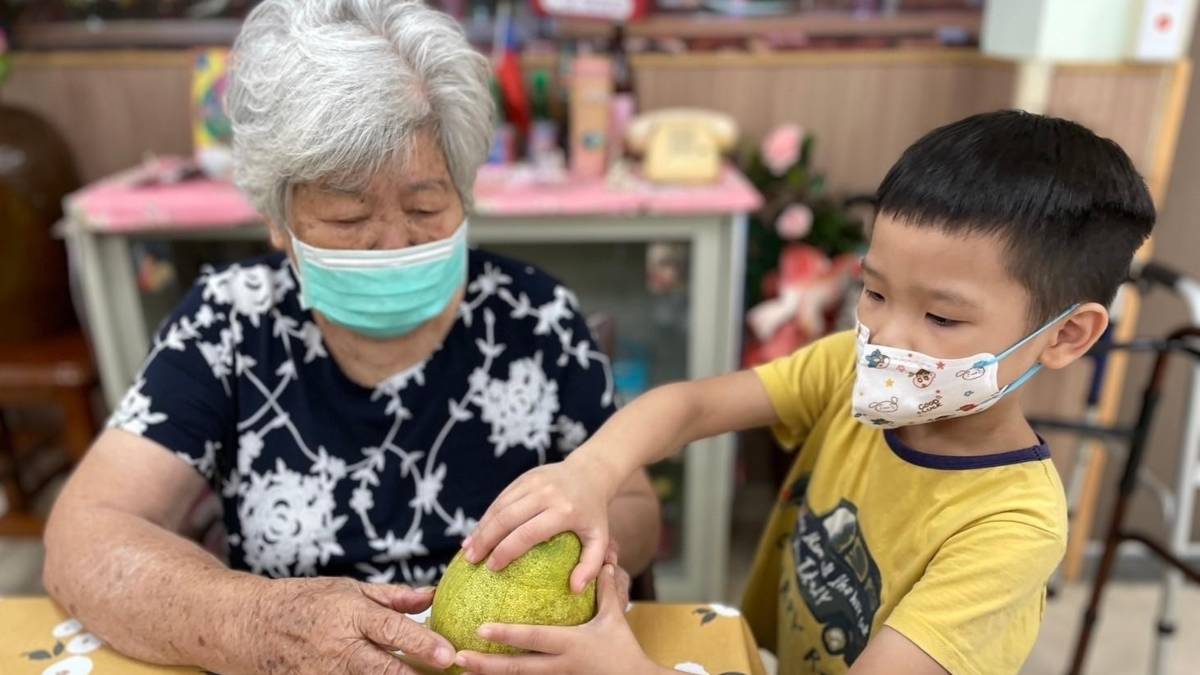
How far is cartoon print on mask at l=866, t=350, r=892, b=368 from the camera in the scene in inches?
33.7

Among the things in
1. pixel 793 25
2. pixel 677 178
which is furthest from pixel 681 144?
pixel 793 25

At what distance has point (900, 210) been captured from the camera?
835 millimetres

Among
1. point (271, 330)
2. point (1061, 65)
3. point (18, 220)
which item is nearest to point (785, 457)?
point (1061, 65)

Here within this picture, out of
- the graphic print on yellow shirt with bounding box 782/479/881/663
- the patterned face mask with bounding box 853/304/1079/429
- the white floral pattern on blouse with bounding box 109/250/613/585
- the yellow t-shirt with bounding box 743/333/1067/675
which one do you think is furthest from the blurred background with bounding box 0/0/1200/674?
the patterned face mask with bounding box 853/304/1079/429

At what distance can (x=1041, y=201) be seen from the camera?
0.79 metres

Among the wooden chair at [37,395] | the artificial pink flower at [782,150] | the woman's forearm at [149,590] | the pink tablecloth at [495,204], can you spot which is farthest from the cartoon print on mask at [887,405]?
the wooden chair at [37,395]

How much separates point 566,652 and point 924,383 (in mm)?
454

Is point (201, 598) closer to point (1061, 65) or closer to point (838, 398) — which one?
point (838, 398)

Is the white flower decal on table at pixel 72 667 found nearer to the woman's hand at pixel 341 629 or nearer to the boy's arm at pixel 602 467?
the woman's hand at pixel 341 629

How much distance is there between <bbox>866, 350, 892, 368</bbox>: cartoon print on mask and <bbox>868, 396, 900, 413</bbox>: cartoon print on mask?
0.04 meters

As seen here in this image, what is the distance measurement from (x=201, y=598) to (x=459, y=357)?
1.62 ft

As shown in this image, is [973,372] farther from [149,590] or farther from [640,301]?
[640,301]

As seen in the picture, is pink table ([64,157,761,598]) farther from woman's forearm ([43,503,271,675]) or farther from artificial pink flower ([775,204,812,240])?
woman's forearm ([43,503,271,675])

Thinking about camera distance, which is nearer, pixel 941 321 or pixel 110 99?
pixel 941 321
